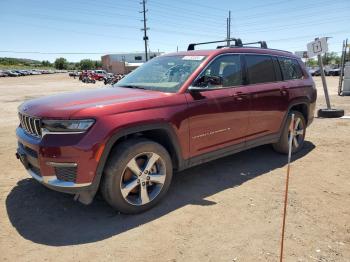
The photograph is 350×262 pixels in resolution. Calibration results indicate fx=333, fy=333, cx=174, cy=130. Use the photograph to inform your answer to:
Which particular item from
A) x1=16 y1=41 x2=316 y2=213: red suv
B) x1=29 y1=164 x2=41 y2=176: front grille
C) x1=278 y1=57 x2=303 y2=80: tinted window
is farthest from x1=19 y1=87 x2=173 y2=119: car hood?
x1=278 y1=57 x2=303 y2=80: tinted window

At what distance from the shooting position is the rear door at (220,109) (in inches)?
161

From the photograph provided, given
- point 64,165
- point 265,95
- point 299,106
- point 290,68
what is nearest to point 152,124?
point 64,165

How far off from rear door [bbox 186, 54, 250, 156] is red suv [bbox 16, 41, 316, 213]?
1cm

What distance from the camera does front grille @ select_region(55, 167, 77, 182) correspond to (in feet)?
10.7

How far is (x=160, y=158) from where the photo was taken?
3.82 meters

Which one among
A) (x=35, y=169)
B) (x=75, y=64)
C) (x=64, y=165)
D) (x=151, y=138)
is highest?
(x=75, y=64)

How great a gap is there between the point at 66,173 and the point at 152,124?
1024mm

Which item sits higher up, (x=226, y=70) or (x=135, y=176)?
(x=226, y=70)

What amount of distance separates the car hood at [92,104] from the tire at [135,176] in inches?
16.5

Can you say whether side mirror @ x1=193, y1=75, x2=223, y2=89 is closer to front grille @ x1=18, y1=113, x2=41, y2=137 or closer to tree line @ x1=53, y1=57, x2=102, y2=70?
front grille @ x1=18, y1=113, x2=41, y2=137

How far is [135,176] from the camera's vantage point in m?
3.69

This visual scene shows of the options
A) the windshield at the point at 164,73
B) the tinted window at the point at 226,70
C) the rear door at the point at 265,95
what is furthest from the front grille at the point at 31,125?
the rear door at the point at 265,95

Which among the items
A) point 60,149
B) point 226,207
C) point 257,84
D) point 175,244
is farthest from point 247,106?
point 60,149

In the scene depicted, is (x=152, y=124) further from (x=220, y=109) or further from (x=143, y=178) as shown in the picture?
(x=220, y=109)
